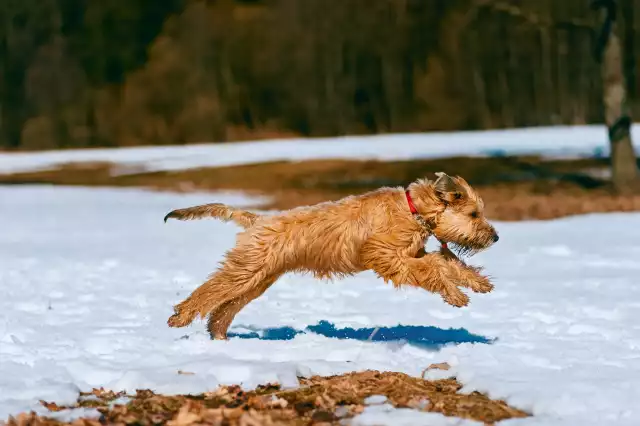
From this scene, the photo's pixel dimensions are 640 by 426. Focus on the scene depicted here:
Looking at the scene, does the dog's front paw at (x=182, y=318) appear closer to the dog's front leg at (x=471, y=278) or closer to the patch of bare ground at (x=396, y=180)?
the dog's front leg at (x=471, y=278)

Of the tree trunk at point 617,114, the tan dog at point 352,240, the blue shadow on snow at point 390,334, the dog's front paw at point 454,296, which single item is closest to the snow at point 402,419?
the dog's front paw at point 454,296

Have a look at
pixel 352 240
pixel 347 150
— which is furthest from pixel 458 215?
pixel 347 150

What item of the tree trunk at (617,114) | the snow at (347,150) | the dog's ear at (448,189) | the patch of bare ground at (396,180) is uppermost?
the dog's ear at (448,189)

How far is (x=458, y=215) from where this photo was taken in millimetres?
7305

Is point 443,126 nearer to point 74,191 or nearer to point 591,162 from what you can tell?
point 591,162

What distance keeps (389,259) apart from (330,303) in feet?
8.73

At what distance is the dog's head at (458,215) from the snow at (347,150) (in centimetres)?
2289

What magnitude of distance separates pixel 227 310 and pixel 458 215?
182 cm

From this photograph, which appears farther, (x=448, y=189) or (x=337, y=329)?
(x=337, y=329)

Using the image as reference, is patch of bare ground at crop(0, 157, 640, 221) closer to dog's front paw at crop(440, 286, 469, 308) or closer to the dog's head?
the dog's head

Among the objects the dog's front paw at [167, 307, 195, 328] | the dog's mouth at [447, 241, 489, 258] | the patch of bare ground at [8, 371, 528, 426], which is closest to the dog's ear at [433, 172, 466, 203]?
the dog's mouth at [447, 241, 489, 258]

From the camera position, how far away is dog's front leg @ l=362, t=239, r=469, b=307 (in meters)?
7.02

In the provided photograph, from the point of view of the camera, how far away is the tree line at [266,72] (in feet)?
138

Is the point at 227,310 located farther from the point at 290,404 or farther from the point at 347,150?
the point at 347,150
